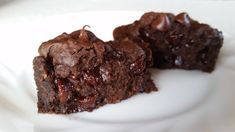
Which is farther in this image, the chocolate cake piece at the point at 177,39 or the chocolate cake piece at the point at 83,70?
the chocolate cake piece at the point at 177,39

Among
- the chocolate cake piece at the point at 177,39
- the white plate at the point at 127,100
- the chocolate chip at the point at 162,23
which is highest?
the chocolate chip at the point at 162,23

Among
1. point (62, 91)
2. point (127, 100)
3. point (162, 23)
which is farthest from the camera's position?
point (162, 23)

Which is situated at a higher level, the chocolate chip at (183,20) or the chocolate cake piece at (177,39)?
the chocolate chip at (183,20)

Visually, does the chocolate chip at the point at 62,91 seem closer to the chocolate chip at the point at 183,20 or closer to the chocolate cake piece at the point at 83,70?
the chocolate cake piece at the point at 83,70

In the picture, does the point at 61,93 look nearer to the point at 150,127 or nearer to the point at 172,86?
the point at 150,127

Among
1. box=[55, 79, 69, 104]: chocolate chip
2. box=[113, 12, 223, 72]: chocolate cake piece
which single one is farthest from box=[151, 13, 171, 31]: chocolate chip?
box=[55, 79, 69, 104]: chocolate chip

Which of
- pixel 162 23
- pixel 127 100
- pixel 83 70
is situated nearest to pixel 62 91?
pixel 83 70

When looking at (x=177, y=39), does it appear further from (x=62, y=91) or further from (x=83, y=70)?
(x=62, y=91)

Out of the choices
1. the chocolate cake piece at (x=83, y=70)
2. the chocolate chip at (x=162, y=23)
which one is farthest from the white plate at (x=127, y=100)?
the chocolate chip at (x=162, y=23)
